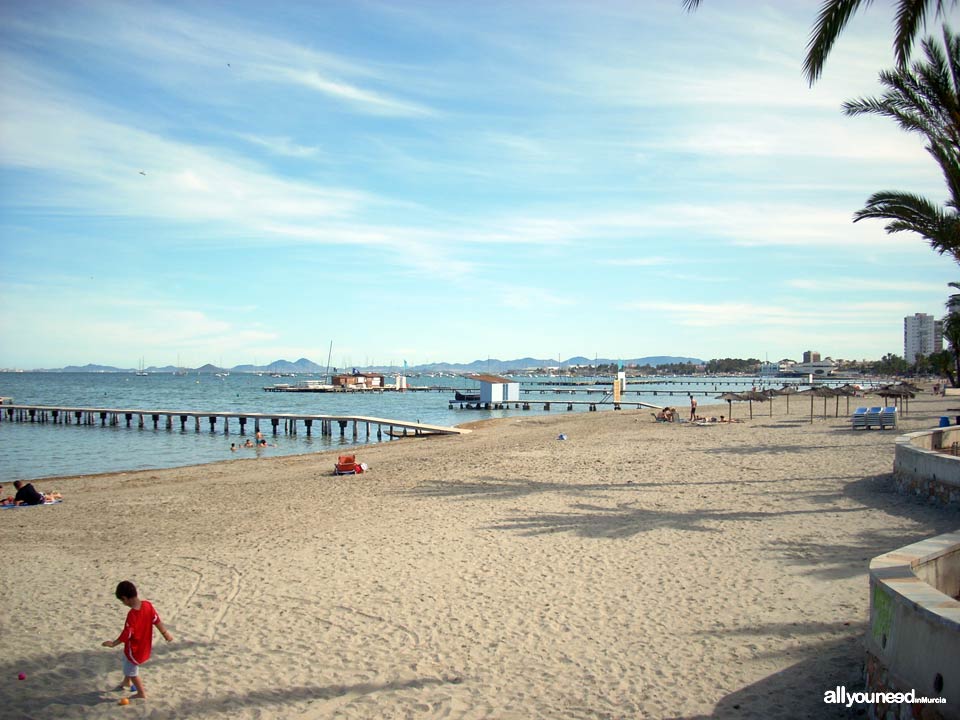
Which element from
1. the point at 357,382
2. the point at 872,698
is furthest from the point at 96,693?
the point at 357,382

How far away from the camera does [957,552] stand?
537 cm

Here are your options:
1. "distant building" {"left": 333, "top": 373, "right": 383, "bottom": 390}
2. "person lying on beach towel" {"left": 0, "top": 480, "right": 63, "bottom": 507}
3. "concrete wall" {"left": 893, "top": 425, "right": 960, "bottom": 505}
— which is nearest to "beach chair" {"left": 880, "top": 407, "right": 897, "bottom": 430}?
"concrete wall" {"left": 893, "top": 425, "right": 960, "bottom": 505}

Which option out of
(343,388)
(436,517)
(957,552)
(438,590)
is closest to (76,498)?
(436,517)

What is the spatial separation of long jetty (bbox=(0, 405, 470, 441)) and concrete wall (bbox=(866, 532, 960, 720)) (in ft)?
96.7

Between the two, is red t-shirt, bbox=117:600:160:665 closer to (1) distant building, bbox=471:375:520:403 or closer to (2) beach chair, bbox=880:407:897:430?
(2) beach chair, bbox=880:407:897:430

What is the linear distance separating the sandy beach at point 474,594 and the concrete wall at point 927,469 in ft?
1.03

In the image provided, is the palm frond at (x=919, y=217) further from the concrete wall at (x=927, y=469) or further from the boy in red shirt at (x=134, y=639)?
the boy in red shirt at (x=134, y=639)

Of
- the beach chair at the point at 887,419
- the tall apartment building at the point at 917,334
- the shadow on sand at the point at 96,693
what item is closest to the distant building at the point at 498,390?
the beach chair at the point at 887,419

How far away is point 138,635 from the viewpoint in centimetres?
574

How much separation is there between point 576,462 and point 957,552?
41.6ft

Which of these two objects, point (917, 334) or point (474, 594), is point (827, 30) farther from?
point (917, 334)

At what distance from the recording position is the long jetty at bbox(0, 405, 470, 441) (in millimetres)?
37688

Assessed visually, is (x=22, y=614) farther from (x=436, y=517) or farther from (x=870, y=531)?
(x=870, y=531)

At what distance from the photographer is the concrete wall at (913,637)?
Answer: 3.55m
